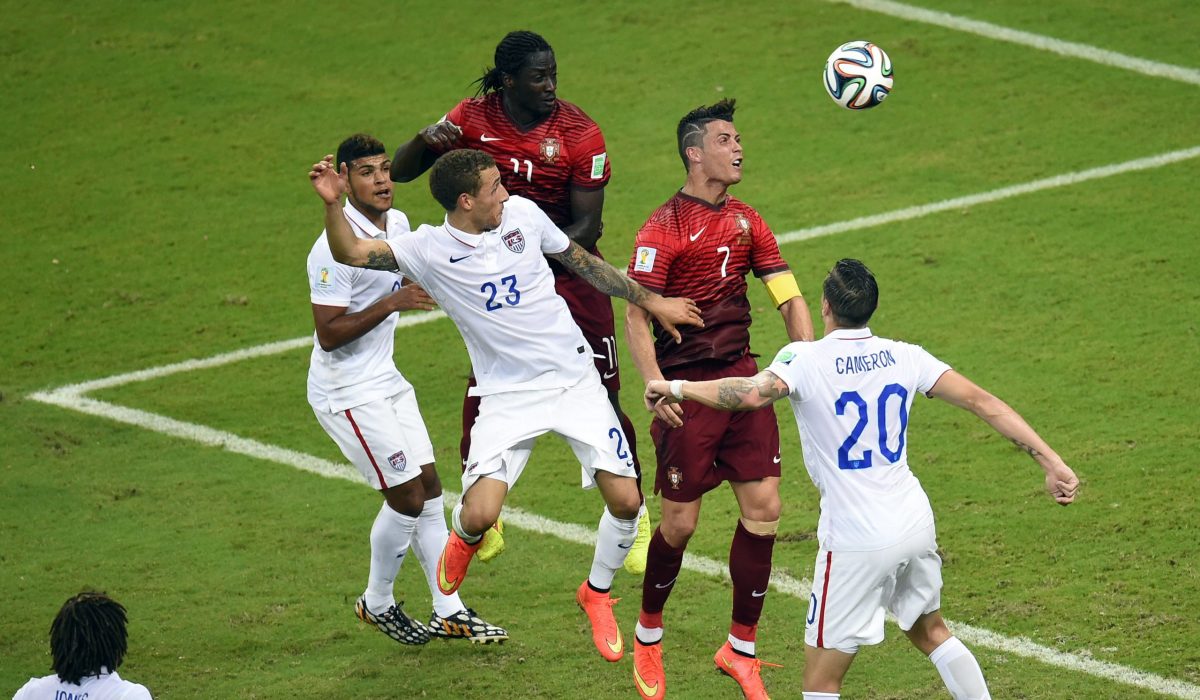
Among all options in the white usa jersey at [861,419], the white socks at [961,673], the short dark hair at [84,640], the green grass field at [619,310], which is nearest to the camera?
the short dark hair at [84,640]

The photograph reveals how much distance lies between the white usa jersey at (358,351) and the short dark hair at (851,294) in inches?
107

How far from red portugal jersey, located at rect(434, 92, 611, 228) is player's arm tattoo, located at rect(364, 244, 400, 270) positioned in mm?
1113

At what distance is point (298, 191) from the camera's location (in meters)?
15.9

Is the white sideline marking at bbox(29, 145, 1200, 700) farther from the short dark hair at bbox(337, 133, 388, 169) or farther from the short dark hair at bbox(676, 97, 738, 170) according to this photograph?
the short dark hair at bbox(337, 133, 388, 169)

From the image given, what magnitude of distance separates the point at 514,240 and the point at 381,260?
0.65 m

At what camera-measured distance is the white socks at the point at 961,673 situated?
707cm

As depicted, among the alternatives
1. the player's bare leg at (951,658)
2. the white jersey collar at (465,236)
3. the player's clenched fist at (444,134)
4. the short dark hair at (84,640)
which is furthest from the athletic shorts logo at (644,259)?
the short dark hair at (84,640)

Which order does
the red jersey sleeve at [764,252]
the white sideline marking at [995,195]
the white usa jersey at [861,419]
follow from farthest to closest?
the white sideline marking at [995,195] → the red jersey sleeve at [764,252] → the white usa jersey at [861,419]

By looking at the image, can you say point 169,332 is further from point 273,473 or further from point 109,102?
point 109,102

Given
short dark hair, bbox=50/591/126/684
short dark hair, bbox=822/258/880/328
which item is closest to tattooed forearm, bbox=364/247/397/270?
short dark hair, bbox=822/258/880/328

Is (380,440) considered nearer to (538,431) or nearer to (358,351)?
(358,351)

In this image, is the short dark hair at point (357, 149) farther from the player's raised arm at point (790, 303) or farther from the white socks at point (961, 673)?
the white socks at point (961, 673)

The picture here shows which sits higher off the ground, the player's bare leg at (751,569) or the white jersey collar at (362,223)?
the white jersey collar at (362,223)

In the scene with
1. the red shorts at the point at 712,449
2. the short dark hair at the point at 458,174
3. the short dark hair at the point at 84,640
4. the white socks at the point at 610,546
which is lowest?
the white socks at the point at 610,546
